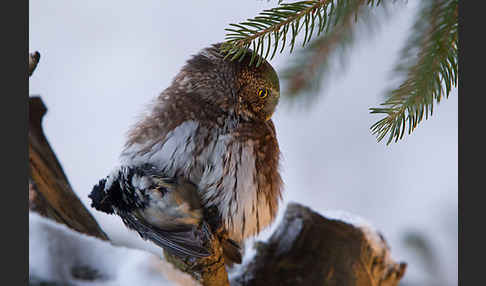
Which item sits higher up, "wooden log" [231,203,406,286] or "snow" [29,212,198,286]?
"snow" [29,212,198,286]

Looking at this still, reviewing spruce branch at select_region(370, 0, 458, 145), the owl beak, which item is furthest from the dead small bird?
spruce branch at select_region(370, 0, 458, 145)

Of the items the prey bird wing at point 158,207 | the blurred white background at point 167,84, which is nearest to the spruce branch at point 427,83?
the blurred white background at point 167,84

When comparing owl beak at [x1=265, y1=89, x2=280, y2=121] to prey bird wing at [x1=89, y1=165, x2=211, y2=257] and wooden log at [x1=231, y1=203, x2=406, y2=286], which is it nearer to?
prey bird wing at [x1=89, y1=165, x2=211, y2=257]

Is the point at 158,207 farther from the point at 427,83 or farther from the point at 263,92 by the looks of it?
the point at 427,83

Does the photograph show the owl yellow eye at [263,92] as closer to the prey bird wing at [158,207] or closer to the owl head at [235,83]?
the owl head at [235,83]

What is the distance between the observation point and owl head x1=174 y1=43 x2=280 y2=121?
49cm

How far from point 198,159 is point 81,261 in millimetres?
178

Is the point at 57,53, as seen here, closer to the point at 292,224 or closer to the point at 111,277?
the point at 111,277

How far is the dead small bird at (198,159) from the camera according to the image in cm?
48

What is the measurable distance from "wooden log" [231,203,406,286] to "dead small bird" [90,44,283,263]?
8.8 inches

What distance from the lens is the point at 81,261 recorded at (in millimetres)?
458

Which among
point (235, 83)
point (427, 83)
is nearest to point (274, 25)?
point (235, 83)

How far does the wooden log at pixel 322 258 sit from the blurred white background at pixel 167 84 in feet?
0.27

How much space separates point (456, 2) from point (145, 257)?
479 mm
